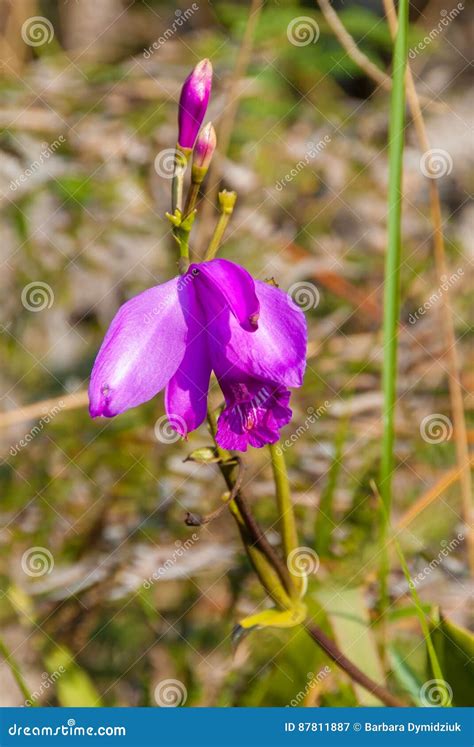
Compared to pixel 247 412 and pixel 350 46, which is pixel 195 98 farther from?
pixel 350 46

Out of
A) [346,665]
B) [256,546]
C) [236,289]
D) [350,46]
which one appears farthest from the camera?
[350,46]

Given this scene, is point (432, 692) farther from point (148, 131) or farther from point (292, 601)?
point (148, 131)

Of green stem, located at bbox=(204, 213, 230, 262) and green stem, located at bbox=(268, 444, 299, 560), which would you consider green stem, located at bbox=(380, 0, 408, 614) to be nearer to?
green stem, located at bbox=(268, 444, 299, 560)

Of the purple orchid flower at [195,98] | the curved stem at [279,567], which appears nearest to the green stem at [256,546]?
the curved stem at [279,567]

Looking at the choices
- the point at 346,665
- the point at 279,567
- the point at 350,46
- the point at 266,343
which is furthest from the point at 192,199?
the point at 350,46

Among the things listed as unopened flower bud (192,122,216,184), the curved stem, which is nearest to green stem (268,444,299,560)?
the curved stem

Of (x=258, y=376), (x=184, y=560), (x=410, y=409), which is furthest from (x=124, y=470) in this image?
(x=258, y=376)

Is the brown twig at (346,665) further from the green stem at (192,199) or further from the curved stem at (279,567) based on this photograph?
the green stem at (192,199)
